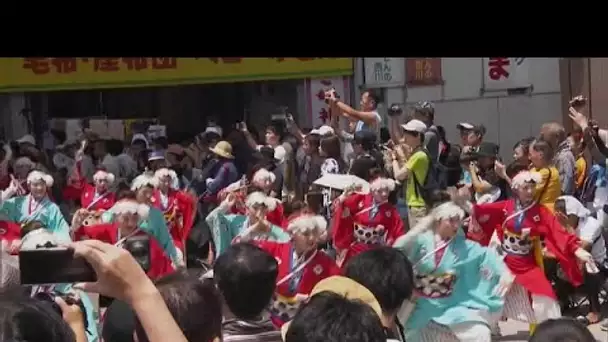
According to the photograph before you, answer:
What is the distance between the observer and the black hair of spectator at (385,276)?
3.17 metres

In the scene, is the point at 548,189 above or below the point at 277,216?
above

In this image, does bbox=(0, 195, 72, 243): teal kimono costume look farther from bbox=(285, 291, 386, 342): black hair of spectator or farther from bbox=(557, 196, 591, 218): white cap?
bbox=(285, 291, 386, 342): black hair of spectator

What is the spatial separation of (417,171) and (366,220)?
0.77 meters

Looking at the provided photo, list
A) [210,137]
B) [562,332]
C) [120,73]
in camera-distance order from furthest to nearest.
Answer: [120,73]
[210,137]
[562,332]

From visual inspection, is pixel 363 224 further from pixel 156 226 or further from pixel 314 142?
pixel 314 142

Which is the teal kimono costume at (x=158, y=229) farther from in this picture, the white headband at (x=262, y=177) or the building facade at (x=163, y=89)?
the building facade at (x=163, y=89)

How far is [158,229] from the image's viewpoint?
625cm

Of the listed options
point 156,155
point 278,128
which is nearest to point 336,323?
point 156,155

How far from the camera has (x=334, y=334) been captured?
2281mm

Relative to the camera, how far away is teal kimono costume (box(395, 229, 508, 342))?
498 cm

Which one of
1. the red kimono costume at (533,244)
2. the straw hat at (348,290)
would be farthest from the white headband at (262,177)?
the straw hat at (348,290)

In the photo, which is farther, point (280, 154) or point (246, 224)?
point (280, 154)
